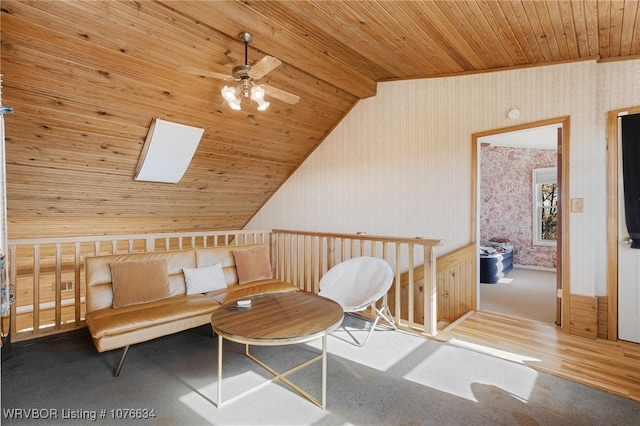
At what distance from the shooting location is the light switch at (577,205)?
2.92 meters

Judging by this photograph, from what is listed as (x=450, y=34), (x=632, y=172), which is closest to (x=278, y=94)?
(x=450, y=34)

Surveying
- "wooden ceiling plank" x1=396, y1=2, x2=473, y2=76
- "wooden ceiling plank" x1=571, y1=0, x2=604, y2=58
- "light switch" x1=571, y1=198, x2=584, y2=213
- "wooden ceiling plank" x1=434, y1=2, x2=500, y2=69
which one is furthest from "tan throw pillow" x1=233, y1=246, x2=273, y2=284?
"wooden ceiling plank" x1=571, y1=0, x2=604, y2=58

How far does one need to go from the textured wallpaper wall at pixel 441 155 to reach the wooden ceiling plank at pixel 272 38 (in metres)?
0.76

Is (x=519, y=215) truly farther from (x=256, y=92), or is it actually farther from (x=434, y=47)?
(x=256, y=92)

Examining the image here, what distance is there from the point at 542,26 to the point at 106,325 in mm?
3972

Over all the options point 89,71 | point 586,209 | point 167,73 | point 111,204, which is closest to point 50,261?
point 111,204

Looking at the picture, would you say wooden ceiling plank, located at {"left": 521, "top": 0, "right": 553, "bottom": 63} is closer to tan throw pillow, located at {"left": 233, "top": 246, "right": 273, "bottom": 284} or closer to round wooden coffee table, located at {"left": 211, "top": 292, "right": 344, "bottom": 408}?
round wooden coffee table, located at {"left": 211, "top": 292, "right": 344, "bottom": 408}

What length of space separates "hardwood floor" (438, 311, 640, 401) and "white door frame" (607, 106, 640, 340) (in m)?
0.22

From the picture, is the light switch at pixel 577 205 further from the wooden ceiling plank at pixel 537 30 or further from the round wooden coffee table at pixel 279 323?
the round wooden coffee table at pixel 279 323

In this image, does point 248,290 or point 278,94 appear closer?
point 278,94

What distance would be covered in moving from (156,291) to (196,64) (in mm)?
2181

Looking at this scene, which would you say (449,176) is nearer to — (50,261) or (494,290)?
(494,290)

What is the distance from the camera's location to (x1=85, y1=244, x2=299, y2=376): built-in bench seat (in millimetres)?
2256

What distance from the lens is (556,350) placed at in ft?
8.55
